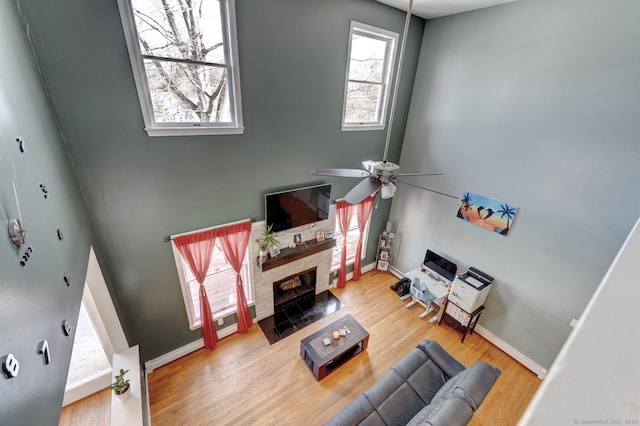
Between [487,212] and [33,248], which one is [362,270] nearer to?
[487,212]

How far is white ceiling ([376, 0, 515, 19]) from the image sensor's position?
3.95 m

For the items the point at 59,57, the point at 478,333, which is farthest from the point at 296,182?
the point at 478,333

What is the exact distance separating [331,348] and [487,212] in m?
3.28

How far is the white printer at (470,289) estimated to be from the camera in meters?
4.53

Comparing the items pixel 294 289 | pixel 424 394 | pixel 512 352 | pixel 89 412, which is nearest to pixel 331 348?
pixel 424 394

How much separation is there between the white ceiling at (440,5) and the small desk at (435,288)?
4.44 m

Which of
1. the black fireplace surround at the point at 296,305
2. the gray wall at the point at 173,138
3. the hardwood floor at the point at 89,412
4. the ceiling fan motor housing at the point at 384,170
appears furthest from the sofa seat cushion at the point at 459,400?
the hardwood floor at the point at 89,412

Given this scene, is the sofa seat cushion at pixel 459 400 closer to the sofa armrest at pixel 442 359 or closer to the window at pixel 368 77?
the sofa armrest at pixel 442 359

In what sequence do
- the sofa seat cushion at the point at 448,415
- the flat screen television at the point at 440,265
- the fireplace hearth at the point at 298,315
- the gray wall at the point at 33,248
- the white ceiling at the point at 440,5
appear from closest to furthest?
the gray wall at the point at 33,248 → the sofa seat cushion at the point at 448,415 → the white ceiling at the point at 440,5 → the fireplace hearth at the point at 298,315 → the flat screen television at the point at 440,265

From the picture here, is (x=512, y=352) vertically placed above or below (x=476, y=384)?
below

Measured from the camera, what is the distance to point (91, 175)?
2986mm

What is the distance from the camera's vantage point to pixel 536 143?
12.7ft

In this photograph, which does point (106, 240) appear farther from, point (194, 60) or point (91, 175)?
point (194, 60)

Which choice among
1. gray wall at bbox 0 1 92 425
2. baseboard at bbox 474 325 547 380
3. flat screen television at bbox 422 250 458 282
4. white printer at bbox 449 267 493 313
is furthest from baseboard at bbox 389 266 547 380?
gray wall at bbox 0 1 92 425
